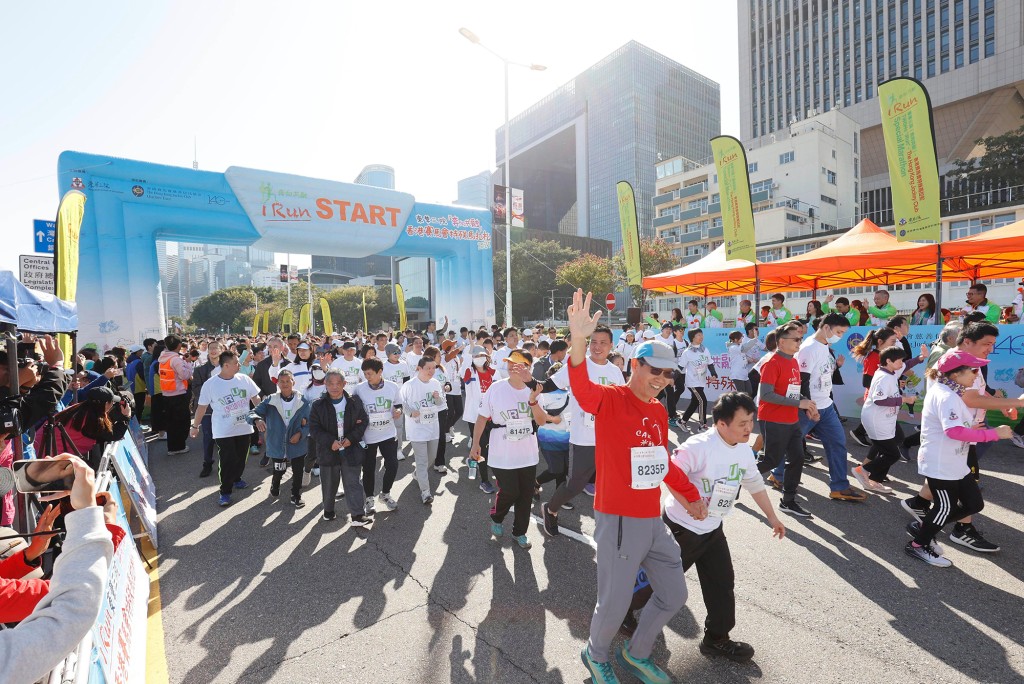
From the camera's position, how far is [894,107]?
9859 mm

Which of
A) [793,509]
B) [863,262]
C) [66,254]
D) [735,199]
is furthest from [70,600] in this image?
[735,199]

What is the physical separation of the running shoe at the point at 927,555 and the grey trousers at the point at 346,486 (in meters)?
5.06

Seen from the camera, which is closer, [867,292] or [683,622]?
[683,622]

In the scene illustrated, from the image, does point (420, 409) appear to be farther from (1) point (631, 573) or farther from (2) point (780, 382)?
(2) point (780, 382)

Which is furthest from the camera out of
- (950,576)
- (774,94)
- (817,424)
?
(774,94)

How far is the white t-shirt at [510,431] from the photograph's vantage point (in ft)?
15.4

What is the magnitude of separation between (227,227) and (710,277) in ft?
47.0

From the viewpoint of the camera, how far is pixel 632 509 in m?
2.67

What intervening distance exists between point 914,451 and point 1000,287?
30757 millimetres

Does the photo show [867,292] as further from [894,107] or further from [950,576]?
[950,576]

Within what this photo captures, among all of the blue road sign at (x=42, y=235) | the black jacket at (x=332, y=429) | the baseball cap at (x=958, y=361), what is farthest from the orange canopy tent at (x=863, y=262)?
the blue road sign at (x=42, y=235)

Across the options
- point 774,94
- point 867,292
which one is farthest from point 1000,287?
point 774,94

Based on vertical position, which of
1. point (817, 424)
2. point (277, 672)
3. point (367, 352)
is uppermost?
point (367, 352)

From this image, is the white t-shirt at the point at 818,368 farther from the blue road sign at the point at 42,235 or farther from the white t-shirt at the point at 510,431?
the blue road sign at the point at 42,235
